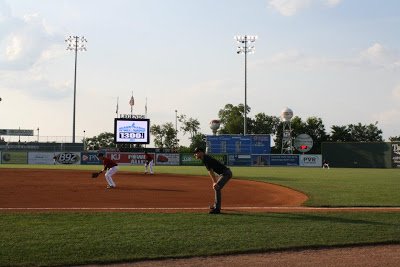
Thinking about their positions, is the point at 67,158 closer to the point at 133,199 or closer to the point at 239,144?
the point at 239,144

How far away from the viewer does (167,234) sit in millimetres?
7441

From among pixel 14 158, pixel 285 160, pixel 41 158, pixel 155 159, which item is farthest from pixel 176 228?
pixel 14 158

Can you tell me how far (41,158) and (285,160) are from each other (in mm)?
29756

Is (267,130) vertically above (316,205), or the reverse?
(267,130)

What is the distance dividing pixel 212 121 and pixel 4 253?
200 feet

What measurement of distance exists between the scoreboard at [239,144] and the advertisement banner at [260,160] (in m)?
1.17

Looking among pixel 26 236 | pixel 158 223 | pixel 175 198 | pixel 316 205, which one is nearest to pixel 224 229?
pixel 158 223

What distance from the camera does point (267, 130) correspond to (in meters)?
91.9

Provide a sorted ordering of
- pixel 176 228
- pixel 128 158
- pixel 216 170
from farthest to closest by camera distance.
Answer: pixel 128 158 → pixel 216 170 → pixel 176 228

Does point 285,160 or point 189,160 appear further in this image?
point 285,160

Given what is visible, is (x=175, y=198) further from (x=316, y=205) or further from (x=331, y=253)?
(x=331, y=253)

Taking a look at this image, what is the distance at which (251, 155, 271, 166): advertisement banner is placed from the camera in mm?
50334

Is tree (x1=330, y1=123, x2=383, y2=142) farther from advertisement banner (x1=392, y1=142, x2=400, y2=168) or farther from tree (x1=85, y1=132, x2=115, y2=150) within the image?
tree (x1=85, y1=132, x2=115, y2=150)

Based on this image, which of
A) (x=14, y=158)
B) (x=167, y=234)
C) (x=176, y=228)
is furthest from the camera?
(x=14, y=158)
